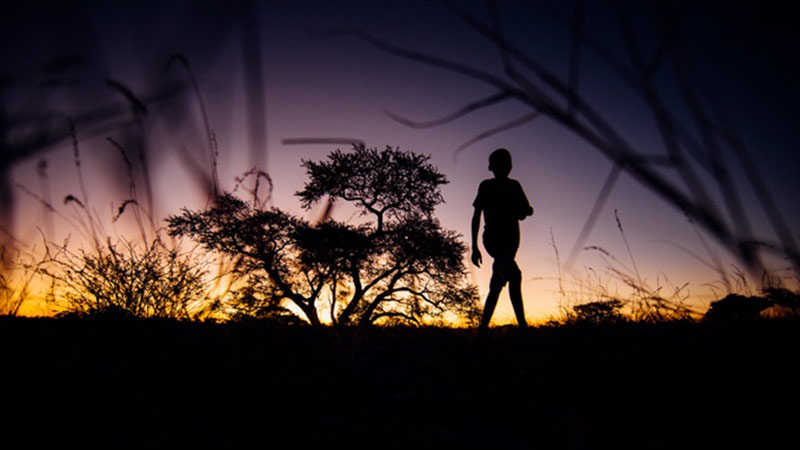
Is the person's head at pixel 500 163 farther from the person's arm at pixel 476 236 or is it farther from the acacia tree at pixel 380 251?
the acacia tree at pixel 380 251

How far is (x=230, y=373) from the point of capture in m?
2.60

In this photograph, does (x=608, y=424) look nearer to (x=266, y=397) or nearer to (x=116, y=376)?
(x=266, y=397)

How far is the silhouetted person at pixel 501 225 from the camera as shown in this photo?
14.6ft

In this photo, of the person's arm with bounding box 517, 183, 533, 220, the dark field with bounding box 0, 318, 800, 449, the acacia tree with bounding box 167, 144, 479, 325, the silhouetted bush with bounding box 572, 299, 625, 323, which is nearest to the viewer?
the dark field with bounding box 0, 318, 800, 449

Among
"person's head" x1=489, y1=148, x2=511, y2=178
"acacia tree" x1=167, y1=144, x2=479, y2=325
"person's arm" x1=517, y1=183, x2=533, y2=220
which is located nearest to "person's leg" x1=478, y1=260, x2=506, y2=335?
"person's arm" x1=517, y1=183, x2=533, y2=220

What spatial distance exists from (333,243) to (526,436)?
13.3 metres

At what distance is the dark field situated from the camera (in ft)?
5.84

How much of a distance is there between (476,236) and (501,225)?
0.39m

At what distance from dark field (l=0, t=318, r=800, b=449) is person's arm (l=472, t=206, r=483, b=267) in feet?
5.02

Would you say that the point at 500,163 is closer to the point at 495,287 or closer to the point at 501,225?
the point at 501,225

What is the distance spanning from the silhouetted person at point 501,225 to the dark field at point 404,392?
1.07m

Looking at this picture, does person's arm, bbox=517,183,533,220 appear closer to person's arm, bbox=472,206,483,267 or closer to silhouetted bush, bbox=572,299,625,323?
person's arm, bbox=472,206,483,267

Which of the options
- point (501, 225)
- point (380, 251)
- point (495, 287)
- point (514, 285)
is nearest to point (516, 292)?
point (514, 285)

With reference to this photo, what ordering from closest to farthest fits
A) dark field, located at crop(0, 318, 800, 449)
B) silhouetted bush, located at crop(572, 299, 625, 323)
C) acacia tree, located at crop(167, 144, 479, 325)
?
1. dark field, located at crop(0, 318, 800, 449)
2. silhouetted bush, located at crop(572, 299, 625, 323)
3. acacia tree, located at crop(167, 144, 479, 325)
